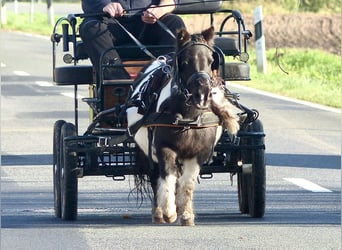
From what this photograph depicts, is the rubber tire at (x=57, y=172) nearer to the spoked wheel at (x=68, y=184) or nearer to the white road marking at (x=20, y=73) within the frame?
the spoked wheel at (x=68, y=184)

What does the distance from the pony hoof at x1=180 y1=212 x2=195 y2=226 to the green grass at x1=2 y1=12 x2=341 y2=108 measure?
377 inches

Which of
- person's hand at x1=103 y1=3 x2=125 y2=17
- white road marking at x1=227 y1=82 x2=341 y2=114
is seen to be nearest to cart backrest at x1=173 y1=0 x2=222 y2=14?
person's hand at x1=103 y1=3 x2=125 y2=17

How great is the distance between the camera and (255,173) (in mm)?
10234

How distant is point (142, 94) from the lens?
9.82 metres

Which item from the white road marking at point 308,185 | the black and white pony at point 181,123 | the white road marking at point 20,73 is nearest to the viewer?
the black and white pony at point 181,123

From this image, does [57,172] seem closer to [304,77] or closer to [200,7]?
[200,7]

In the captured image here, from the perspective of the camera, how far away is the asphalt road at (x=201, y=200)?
30.3 ft

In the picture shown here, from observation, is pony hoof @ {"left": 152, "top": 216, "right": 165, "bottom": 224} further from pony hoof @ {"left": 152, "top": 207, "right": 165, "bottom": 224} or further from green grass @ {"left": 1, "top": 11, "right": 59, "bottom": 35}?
green grass @ {"left": 1, "top": 11, "right": 59, "bottom": 35}

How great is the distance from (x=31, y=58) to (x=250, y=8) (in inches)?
955

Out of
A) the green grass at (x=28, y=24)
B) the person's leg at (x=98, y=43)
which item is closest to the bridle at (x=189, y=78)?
the person's leg at (x=98, y=43)

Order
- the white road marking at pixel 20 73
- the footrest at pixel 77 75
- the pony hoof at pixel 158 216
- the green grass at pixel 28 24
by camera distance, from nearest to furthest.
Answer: the pony hoof at pixel 158 216 < the footrest at pixel 77 75 < the white road marking at pixel 20 73 < the green grass at pixel 28 24

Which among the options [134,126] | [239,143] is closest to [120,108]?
[134,126]

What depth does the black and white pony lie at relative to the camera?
9.18m

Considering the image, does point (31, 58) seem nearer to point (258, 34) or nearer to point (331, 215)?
point (258, 34)
